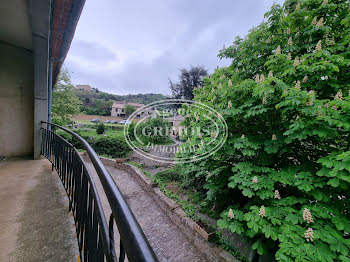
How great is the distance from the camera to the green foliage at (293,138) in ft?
5.64

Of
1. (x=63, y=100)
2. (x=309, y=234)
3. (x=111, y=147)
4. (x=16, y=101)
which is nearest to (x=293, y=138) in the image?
(x=309, y=234)

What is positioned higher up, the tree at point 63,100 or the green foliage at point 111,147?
the tree at point 63,100

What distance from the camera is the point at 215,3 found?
27.8 ft

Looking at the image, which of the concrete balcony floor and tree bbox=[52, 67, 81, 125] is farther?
tree bbox=[52, 67, 81, 125]

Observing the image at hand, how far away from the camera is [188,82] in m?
17.2

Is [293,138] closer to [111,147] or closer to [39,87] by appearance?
[39,87]

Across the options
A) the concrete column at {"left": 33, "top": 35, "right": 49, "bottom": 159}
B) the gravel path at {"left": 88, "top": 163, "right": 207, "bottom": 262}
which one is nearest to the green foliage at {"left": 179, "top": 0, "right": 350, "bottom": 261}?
the gravel path at {"left": 88, "top": 163, "right": 207, "bottom": 262}

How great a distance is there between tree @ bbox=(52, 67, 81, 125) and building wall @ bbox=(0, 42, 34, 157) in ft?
28.2

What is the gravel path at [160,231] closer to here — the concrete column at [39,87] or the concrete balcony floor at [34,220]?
the concrete balcony floor at [34,220]

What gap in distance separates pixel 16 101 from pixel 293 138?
503 centimetres

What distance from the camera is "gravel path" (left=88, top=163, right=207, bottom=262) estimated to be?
268 cm

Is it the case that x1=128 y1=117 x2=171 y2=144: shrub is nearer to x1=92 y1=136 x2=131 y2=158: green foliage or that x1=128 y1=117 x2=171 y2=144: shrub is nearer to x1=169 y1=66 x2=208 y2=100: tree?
x1=92 y1=136 x2=131 y2=158: green foliage

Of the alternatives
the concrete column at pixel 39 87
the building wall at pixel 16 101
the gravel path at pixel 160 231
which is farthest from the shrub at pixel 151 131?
the concrete column at pixel 39 87

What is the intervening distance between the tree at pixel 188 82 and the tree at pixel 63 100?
977cm
